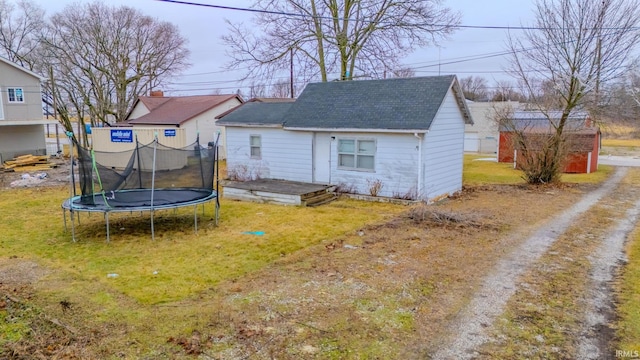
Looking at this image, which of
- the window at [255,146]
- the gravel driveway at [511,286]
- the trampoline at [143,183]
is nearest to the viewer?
Result: the gravel driveway at [511,286]

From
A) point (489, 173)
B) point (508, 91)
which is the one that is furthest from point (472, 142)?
point (489, 173)

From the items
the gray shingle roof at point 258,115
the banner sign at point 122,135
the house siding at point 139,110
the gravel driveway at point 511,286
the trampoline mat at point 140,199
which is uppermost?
the house siding at point 139,110

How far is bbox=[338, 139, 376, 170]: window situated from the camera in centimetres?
1328

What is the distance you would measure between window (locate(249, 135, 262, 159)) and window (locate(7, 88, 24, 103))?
633 inches

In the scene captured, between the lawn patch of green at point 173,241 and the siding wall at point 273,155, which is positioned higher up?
the siding wall at point 273,155

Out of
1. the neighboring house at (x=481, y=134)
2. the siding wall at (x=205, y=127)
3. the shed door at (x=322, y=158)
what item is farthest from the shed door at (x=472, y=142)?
the shed door at (x=322, y=158)

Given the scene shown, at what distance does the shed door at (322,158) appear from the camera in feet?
46.1

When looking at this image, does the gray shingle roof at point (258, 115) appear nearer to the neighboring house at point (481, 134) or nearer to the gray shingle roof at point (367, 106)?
the gray shingle roof at point (367, 106)

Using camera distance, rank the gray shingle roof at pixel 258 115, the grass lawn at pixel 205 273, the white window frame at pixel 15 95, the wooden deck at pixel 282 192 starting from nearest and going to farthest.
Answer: the grass lawn at pixel 205 273 < the wooden deck at pixel 282 192 < the gray shingle roof at pixel 258 115 < the white window frame at pixel 15 95

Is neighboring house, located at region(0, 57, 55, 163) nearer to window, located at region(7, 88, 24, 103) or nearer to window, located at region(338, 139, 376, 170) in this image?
window, located at region(7, 88, 24, 103)

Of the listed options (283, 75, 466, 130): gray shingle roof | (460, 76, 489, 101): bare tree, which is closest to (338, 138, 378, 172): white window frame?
(283, 75, 466, 130): gray shingle roof

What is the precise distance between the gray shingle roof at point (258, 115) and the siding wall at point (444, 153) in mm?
5300

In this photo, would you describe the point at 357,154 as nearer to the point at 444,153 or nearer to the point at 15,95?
the point at 444,153

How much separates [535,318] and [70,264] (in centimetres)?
716
